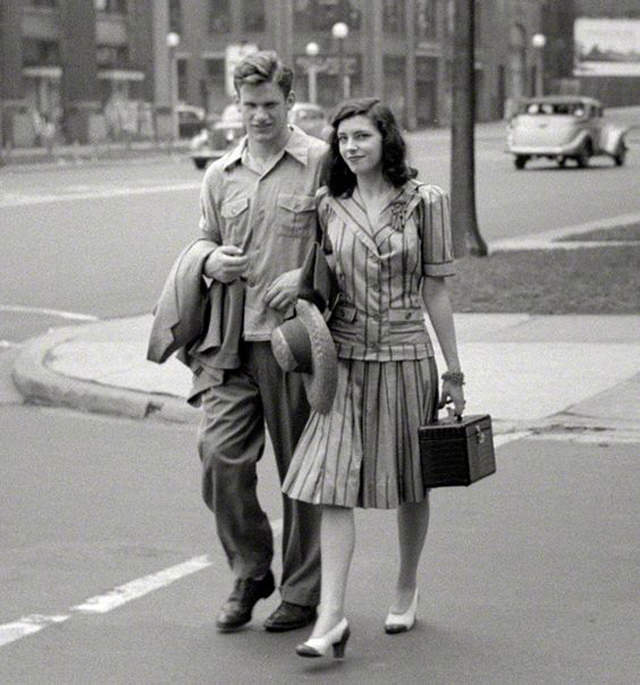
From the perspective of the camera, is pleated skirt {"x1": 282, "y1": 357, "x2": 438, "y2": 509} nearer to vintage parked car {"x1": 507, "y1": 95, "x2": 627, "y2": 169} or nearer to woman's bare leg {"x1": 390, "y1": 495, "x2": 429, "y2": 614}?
woman's bare leg {"x1": 390, "y1": 495, "x2": 429, "y2": 614}

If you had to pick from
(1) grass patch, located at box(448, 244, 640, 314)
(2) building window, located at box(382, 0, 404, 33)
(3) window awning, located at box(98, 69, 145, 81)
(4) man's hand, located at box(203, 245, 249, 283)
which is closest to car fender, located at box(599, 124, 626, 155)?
(1) grass patch, located at box(448, 244, 640, 314)

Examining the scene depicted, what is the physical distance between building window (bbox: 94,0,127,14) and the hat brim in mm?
70802

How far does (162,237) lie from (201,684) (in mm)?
19747

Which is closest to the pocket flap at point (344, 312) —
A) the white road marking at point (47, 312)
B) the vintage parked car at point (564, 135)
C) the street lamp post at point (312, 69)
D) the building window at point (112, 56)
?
the white road marking at point (47, 312)

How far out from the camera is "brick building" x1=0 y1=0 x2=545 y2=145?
233 ft

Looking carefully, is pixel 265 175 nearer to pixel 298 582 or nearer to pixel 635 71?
pixel 298 582

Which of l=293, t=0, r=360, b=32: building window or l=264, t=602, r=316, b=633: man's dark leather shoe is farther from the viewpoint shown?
l=293, t=0, r=360, b=32: building window

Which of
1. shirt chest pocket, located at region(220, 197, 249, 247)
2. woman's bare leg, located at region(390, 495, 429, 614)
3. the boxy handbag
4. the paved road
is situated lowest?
the paved road

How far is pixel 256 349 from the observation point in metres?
6.36

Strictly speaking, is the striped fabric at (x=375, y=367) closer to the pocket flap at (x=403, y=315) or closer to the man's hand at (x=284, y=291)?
the pocket flap at (x=403, y=315)

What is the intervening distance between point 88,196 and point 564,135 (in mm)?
14956

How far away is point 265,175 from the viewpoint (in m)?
6.36

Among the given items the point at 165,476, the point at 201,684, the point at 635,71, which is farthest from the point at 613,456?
the point at 635,71

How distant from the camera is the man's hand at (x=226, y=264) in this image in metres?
6.14
